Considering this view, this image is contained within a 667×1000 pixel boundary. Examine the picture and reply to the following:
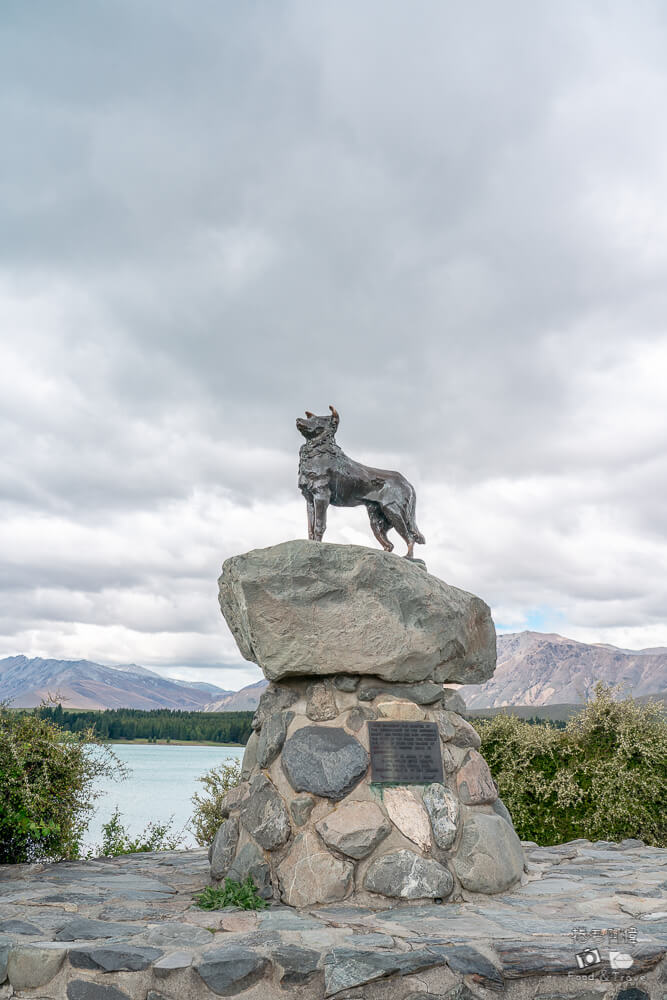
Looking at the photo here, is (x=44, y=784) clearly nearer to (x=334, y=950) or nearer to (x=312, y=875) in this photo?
(x=312, y=875)

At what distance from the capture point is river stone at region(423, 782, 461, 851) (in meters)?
5.26

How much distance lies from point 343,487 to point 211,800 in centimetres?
437

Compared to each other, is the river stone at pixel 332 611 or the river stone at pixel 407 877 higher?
the river stone at pixel 332 611

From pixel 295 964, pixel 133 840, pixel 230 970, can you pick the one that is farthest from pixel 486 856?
pixel 133 840

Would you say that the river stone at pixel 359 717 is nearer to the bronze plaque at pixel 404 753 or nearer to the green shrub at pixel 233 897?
the bronze plaque at pixel 404 753

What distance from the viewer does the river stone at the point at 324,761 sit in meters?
5.24

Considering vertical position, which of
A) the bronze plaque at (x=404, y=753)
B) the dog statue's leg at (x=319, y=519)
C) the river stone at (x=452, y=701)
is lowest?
the bronze plaque at (x=404, y=753)

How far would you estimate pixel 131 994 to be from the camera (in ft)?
11.8

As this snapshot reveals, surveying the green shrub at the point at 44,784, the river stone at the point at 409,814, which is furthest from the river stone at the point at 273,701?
the green shrub at the point at 44,784

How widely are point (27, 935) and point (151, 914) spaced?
0.84 m

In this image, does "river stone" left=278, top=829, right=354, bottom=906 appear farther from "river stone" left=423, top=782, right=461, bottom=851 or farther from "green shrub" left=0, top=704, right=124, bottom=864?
"green shrub" left=0, top=704, right=124, bottom=864

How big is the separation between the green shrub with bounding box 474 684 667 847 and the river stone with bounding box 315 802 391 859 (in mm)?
4556

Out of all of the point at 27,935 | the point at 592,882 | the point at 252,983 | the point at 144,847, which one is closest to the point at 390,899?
the point at 252,983

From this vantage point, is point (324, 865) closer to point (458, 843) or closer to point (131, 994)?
point (458, 843)
